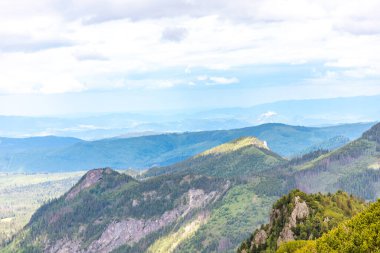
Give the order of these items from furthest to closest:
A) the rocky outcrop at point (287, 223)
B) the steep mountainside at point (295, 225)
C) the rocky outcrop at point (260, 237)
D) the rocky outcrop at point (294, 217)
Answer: the rocky outcrop at point (260, 237)
the rocky outcrop at point (287, 223)
the rocky outcrop at point (294, 217)
the steep mountainside at point (295, 225)

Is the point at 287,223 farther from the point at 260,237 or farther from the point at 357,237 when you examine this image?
the point at 357,237

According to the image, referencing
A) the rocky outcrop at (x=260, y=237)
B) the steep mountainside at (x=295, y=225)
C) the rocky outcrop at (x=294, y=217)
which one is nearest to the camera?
the steep mountainside at (x=295, y=225)

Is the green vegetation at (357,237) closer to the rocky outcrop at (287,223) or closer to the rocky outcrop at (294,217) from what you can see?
the rocky outcrop at (294,217)

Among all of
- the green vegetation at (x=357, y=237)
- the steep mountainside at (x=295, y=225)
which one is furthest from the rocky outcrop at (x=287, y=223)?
the green vegetation at (x=357, y=237)

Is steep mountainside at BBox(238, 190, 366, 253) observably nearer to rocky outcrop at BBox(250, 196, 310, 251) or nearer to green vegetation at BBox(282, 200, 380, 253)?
rocky outcrop at BBox(250, 196, 310, 251)

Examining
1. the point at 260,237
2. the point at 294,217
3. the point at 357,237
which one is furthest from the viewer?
the point at 260,237

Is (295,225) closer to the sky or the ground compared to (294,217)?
closer to the ground

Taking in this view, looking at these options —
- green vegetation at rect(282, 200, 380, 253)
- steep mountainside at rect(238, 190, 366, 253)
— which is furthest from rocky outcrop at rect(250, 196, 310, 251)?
green vegetation at rect(282, 200, 380, 253)

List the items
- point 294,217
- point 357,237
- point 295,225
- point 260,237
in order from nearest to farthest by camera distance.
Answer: point 357,237 < point 295,225 < point 294,217 < point 260,237

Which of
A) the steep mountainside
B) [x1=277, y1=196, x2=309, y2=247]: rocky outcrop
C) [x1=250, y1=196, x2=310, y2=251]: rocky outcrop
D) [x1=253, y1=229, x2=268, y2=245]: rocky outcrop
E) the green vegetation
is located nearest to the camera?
the green vegetation

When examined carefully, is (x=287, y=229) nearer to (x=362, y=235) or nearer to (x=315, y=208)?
(x=315, y=208)

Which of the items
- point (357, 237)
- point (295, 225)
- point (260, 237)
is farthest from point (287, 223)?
point (357, 237)

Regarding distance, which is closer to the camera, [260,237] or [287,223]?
[287,223]

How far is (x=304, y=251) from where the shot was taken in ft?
396
